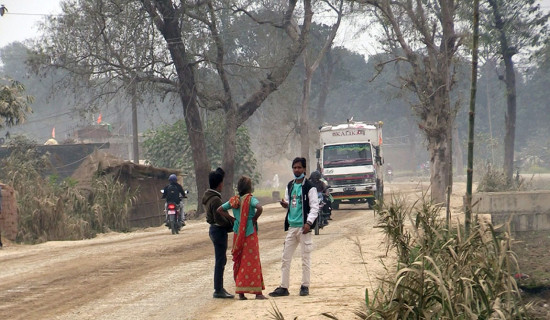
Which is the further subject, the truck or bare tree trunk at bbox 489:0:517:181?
bare tree trunk at bbox 489:0:517:181

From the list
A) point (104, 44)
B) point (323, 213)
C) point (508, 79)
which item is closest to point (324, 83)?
point (508, 79)

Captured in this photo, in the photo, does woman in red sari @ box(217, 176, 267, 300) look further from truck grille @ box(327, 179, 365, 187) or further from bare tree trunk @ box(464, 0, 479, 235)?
truck grille @ box(327, 179, 365, 187)

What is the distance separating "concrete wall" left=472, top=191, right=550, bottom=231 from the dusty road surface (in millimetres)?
2885

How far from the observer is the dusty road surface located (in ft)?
34.0

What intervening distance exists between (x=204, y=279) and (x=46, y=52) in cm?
2216

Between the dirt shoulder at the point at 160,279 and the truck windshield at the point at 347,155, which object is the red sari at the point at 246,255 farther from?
the truck windshield at the point at 347,155

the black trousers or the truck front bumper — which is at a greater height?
the truck front bumper

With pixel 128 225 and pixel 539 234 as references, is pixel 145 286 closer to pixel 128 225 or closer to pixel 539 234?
pixel 539 234

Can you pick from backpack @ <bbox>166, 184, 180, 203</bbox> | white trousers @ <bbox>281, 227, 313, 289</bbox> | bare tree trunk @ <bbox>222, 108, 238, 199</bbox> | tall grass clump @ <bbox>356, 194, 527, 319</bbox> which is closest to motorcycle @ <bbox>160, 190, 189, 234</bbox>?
backpack @ <bbox>166, 184, 180, 203</bbox>

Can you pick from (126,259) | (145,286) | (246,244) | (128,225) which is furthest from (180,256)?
(128,225)

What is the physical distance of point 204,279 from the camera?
537 inches

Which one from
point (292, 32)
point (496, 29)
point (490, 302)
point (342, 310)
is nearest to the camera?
point (490, 302)

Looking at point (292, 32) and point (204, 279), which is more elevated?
point (292, 32)

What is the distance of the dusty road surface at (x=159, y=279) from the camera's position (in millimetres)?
10367
